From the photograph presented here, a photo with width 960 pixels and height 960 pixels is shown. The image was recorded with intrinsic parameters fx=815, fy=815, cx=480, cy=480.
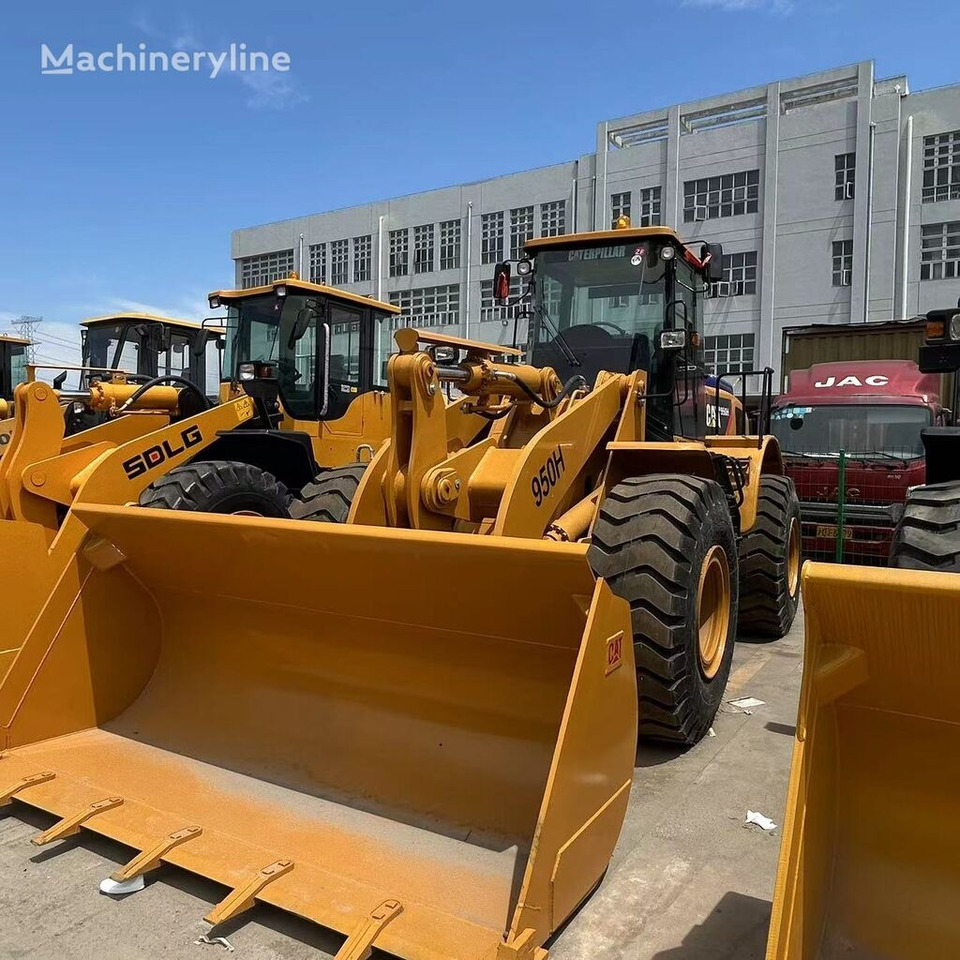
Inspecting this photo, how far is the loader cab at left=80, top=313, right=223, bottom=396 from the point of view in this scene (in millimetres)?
11414

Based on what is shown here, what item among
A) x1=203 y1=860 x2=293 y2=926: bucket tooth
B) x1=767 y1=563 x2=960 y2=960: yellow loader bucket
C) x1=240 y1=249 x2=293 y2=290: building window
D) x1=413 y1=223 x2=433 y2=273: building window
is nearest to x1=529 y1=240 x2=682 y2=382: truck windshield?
x1=767 y1=563 x2=960 y2=960: yellow loader bucket

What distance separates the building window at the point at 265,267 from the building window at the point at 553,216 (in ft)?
42.1

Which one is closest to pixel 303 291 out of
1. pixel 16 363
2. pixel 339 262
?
pixel 16 363

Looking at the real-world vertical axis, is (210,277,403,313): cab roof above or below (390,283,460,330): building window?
below

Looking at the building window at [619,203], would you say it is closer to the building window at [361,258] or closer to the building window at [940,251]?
the building window at [940,251]

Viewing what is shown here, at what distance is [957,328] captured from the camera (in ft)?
12.8

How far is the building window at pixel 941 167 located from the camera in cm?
2456

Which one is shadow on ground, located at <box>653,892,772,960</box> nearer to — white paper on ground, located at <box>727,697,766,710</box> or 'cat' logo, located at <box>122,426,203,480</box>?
white paper on ground, located at <box>727,697,766,710</box>

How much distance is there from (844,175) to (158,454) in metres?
26.6

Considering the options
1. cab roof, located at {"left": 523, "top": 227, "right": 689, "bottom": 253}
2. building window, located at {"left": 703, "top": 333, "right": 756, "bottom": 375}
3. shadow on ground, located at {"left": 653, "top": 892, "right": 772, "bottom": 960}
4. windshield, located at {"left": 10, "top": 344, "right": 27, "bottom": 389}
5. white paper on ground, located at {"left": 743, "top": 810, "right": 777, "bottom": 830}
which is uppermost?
building window, located at {"left": 703, "top": 333, "right": 756, "bottom": 375}

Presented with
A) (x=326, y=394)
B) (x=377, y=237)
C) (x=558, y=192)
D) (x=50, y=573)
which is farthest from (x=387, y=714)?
(x=377, y=237)

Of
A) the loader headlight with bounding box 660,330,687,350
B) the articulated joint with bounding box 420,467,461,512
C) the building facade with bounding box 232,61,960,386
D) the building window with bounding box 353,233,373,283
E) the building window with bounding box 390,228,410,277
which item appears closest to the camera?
the articulated joint with bounding box 420,467,461,512

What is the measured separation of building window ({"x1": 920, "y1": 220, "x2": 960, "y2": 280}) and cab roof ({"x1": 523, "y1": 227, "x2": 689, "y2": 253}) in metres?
23.2

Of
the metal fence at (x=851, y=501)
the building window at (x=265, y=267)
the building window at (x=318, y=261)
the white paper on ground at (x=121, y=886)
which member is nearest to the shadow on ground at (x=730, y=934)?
the white paper on ground at (x=121, y=886)
